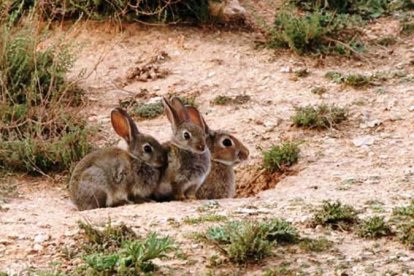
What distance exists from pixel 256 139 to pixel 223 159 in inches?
37.4

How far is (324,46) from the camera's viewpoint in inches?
406

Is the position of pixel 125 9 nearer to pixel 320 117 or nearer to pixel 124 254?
pixel 320 117

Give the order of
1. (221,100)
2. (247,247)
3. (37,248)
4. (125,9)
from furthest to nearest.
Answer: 1. (125,9)
2. (221,100)
3. (37,248)
4. (247,247)

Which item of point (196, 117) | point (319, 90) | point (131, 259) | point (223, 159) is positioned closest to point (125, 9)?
point (319, 90)

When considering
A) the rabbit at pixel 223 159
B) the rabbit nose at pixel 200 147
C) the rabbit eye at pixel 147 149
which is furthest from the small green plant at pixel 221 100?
the rabbit eye at pixel 147 149

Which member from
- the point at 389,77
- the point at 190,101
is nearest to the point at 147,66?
the point at 190,101

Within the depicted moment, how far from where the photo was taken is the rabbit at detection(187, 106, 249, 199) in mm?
7637

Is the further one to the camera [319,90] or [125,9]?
[125,9]

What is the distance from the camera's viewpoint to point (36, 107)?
862 centimetres

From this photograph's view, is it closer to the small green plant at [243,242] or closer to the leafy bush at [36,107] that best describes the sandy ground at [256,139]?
the small green plant at [243,242]

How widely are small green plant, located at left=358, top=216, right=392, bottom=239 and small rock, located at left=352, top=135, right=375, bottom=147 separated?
2.42 meters

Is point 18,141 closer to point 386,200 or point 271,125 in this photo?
point 271,125

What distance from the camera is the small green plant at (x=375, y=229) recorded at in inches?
229

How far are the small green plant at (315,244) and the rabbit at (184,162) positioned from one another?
5.82 ft
